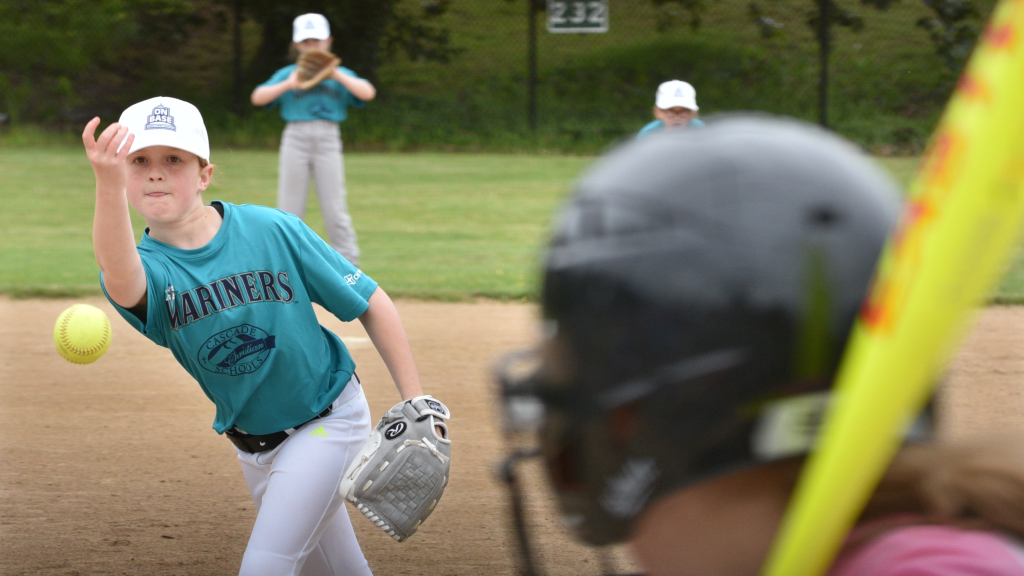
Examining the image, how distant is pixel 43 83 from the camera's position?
2072cm

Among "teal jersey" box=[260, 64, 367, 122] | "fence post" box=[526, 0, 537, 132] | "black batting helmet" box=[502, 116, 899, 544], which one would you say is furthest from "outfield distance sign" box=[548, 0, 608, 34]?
"black batting helmet" box=[502, 116, 899, 544]

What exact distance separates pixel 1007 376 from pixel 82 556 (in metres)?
4.96

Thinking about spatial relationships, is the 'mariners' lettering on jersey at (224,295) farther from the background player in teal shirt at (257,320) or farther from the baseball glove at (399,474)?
the baseball glove at (399,474)

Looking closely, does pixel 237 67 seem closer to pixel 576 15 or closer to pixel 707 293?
pixel 576 15

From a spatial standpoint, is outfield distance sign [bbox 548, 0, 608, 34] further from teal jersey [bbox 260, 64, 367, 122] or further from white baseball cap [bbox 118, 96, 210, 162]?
white baseball cap [bbox 118, 96, 210, 162]

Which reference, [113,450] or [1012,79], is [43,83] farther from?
[1012,79]

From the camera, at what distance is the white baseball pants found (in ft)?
8.35

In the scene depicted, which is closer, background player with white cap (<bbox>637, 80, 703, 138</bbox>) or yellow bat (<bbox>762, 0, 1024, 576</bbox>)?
yellow bat (<bbox>762, 0, 1024, 576</bbox>)

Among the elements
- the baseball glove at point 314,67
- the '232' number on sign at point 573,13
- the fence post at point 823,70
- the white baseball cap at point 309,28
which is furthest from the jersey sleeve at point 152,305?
the '232' number on sign at point 573,13

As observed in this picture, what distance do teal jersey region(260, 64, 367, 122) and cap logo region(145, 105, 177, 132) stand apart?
6.45 meters

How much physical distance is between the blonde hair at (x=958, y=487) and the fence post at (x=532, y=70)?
62.0 ft

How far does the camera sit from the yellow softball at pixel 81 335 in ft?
13.6

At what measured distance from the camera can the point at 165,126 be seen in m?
2.67

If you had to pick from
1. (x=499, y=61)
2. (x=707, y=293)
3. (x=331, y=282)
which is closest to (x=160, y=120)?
(x=331, y=282)
